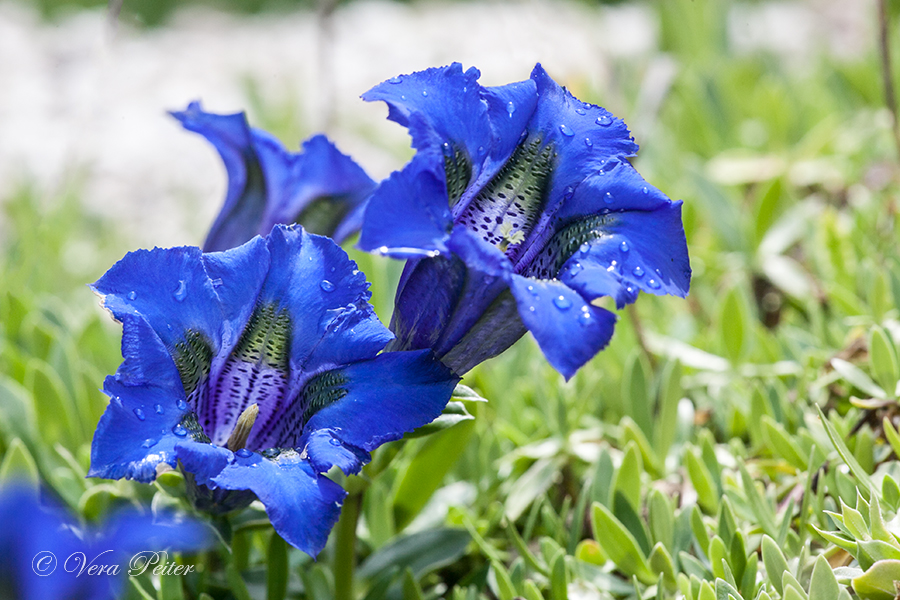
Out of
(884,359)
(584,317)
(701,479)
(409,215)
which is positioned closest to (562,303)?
(584,317)

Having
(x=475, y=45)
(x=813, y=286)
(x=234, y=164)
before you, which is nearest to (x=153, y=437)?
(x=234, y=164)

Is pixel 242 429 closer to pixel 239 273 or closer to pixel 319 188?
pixel 239 273

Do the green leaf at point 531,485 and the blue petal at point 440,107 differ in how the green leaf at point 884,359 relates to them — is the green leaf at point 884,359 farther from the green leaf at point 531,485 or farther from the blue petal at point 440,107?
the blue petal at point 440,107

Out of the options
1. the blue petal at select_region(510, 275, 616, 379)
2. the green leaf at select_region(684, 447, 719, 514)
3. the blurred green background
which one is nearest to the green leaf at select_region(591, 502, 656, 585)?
the blurred green background

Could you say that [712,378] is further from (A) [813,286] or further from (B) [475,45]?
(B) [475,45]

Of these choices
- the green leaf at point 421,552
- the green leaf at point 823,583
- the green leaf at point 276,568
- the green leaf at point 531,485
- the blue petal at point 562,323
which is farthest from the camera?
the green leaf at point 531,485

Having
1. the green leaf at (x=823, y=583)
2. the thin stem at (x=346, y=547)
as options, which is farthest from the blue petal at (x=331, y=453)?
the green leaf at (x=823, y=583)

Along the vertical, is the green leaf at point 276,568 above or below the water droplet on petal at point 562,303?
below

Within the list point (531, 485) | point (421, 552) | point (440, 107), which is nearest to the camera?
point (440, 107)
